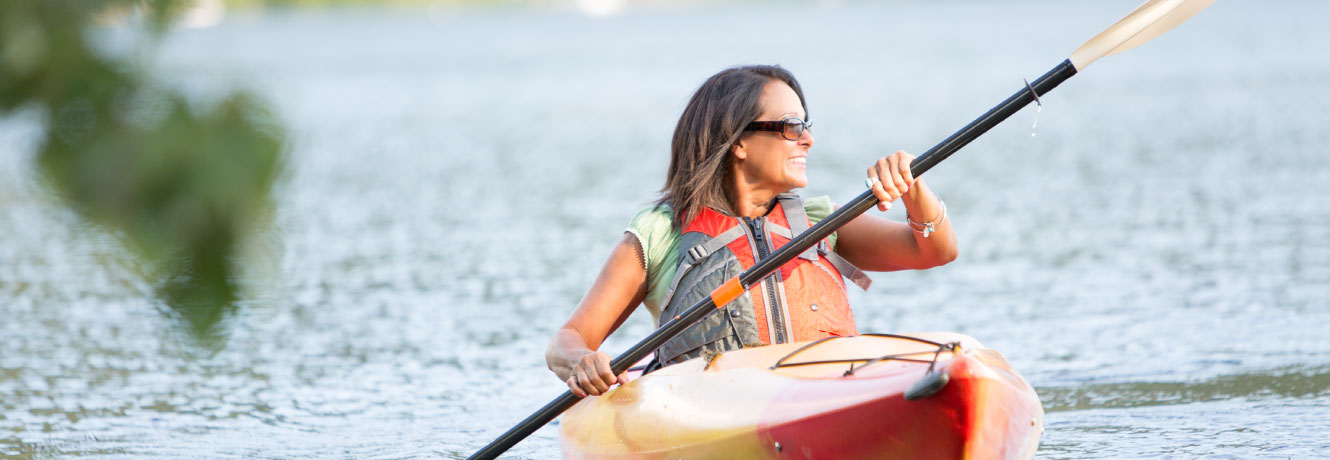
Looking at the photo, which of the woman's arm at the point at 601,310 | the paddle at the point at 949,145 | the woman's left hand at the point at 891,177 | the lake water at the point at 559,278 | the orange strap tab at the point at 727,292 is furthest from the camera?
the lake water at the point at 559,278

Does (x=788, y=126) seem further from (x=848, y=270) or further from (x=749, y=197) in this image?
(x=848, y=270)

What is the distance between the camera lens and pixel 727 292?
385 centimetres

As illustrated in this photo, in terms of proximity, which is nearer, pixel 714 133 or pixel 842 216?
pixel 842 216

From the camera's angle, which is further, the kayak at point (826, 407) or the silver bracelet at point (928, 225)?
the silver bracelet at point (928, 225)

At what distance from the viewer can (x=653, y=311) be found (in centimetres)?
439

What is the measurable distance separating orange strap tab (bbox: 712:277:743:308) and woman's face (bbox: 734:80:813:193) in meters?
0.42

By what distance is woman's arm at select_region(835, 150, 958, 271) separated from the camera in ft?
11.8

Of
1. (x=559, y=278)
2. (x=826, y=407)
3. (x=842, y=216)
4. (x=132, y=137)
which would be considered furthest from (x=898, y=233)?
(x=559, y=278)

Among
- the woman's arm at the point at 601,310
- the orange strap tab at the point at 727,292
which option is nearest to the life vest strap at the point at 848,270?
the orange strap tab at the point at 727,292

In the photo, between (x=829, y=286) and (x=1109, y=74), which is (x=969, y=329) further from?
(x=1109, y=74)

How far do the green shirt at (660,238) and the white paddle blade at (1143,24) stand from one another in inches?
35.2

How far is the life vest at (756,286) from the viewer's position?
4.05m

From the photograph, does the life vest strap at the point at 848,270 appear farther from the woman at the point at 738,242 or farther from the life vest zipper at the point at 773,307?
the life vest zipper at the point at 773,307

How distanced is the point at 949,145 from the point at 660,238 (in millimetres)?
930
